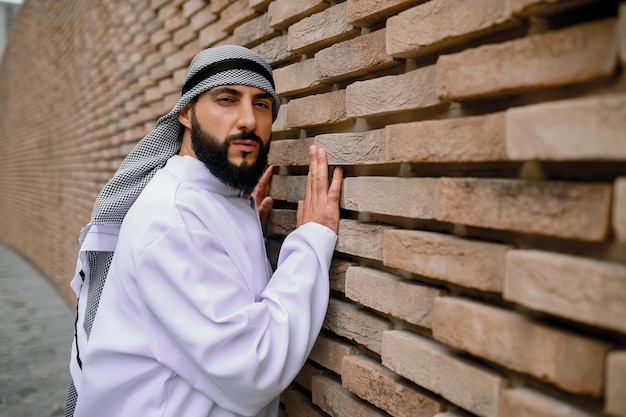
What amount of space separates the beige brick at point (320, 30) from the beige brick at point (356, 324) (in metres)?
0.92

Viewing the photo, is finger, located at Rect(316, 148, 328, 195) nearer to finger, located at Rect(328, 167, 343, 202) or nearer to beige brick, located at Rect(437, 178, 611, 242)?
finger, located at Rect(328, 167, 343, 202)

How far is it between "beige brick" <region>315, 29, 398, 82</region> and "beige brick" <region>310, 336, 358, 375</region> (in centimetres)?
Answer: 91

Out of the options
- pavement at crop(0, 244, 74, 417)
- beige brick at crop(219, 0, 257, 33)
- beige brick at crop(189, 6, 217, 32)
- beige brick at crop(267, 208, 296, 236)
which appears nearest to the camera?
beige brick at crop(267, 208, 296, 236)

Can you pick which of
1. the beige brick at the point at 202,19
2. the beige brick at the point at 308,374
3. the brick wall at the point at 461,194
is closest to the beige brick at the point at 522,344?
the brick wall at the point at 461,194

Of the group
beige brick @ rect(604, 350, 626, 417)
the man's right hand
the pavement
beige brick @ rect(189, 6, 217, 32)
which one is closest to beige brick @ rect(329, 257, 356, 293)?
the man's right hand

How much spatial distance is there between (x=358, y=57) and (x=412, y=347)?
35.8 inches

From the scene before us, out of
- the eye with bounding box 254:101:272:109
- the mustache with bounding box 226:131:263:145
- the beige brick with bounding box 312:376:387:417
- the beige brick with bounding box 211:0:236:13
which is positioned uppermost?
the beige brick with bounding box 211:0:236:13

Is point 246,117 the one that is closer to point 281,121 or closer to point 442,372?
point 281,121

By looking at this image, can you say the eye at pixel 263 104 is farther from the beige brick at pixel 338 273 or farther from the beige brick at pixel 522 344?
the beige brick at pixel 522 344

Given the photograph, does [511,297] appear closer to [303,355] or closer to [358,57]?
[303,355]

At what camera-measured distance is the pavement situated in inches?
160

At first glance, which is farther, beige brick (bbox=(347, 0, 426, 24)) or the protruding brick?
the protruding brick

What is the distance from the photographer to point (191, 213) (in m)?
1.72

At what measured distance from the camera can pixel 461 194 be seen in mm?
1187
